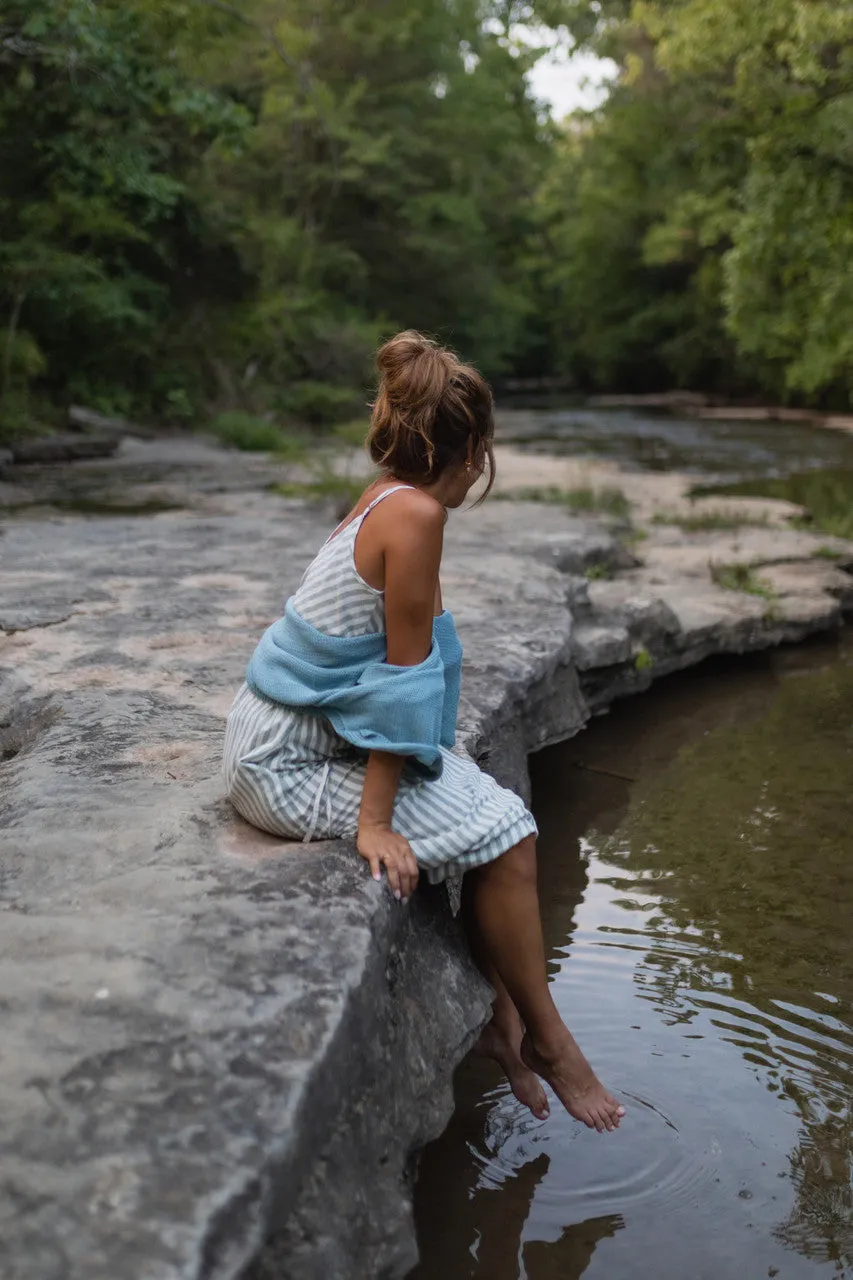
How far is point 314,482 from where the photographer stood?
33.0 feet

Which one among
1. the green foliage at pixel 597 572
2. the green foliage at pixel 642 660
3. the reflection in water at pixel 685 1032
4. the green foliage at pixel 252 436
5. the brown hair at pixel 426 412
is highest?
the brown hair at pixel 426 412

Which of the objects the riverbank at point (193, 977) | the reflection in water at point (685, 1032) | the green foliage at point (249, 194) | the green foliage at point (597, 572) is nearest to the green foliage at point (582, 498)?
the green foliage at point (597, 572)

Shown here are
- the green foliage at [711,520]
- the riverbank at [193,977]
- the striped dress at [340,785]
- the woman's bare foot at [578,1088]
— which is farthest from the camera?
the green foliage at [711,520]

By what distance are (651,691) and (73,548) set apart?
2981 mm

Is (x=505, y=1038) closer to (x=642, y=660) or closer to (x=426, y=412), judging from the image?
(x=426, y=412)

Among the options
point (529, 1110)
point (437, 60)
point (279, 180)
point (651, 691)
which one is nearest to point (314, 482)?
point (651, 691)

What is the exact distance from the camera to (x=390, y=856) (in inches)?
92.0

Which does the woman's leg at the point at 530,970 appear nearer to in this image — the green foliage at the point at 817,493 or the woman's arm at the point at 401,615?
the woman's arm at the point at 401,615

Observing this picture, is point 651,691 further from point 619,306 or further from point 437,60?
point 619,306

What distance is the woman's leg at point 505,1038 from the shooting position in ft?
8.74

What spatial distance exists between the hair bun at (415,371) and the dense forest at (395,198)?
5.00 metres

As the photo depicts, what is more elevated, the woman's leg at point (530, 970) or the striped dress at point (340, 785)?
the striped dress at point (340, 785)

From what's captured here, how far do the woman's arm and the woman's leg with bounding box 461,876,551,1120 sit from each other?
0.34 metres

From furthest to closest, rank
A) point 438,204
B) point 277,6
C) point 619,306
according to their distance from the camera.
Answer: point 619,306, point 438,204, point 277,6
